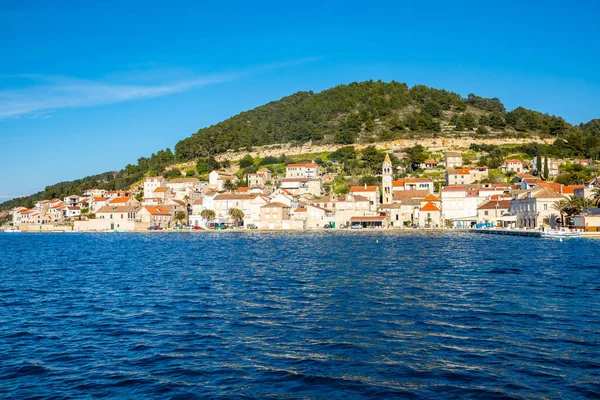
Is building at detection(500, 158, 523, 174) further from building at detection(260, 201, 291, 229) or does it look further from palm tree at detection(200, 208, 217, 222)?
palm tree at detection(200, 208, 217, 222)

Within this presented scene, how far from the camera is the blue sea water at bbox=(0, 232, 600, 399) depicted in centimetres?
Answer: 1123

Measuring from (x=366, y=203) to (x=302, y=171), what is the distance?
26.5 m

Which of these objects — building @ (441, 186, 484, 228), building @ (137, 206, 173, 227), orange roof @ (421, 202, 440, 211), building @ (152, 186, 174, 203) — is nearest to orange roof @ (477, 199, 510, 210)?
building @ (441, 186, 484, 228)

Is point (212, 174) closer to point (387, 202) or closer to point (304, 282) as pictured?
point (387, 202)

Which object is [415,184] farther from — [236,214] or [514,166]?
[236,214]

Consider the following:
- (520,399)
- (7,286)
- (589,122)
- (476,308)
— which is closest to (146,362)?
(520,399)

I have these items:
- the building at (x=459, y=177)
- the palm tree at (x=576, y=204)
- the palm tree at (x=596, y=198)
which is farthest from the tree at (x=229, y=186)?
the palm tree at (x=596, y=198)

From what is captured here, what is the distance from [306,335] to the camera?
49.8ft

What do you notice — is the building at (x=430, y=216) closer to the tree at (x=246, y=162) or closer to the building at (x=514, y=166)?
the building at (x=514, y=166)

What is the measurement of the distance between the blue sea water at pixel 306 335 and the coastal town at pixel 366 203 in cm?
4909

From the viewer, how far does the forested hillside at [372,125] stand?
132625mm

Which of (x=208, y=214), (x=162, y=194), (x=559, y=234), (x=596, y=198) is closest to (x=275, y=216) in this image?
(x=208, y=214)

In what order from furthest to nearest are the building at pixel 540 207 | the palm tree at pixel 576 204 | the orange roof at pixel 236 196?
the orange roof at pixel 236 196
the building at pixel 540 207
the palm tree at pixel 576 204

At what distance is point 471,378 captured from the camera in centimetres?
1145
